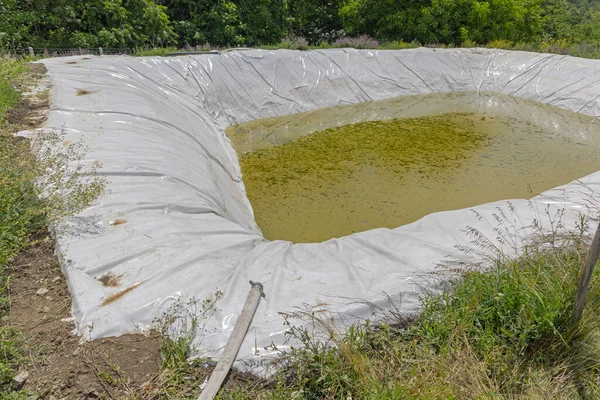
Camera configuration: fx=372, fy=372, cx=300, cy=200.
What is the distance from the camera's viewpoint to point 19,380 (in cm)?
120

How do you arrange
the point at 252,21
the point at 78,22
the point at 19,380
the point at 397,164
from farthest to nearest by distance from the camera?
the point at 252,21 → the point at 78,22 → the point at 397,164 → the point at 19,380

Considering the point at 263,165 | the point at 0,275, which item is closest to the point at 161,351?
the point at 0,275

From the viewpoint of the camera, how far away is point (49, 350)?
4.31 ft

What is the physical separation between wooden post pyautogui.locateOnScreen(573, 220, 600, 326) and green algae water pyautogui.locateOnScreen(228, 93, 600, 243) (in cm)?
174

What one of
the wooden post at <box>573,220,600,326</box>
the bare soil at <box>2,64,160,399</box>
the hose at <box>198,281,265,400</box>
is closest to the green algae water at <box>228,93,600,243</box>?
the hose at <box>198,281,265,400</box>

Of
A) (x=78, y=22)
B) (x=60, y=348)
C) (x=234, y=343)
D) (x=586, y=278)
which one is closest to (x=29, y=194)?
(x=60, y=348)

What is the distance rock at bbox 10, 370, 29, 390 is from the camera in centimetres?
119

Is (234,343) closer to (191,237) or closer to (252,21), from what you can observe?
(191,237)

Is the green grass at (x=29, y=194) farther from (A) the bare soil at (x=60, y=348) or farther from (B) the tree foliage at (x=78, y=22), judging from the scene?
(B) the tree foliage at (x=78, y=22)

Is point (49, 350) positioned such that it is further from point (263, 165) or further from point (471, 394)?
point (263, 165)

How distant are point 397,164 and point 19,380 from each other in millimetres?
3800

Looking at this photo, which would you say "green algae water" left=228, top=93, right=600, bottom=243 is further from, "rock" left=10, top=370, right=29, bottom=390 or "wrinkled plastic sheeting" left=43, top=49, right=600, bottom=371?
"rock" left=10, top=370, right=29, bottom=390

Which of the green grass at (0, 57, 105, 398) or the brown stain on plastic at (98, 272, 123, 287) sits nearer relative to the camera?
the green grass at (0, 57, 105, 398)

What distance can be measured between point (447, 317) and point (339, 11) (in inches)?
397
